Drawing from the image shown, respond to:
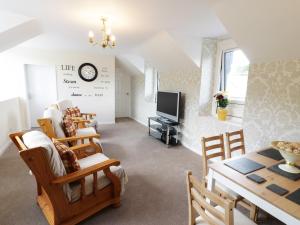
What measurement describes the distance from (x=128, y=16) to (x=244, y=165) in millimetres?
2264

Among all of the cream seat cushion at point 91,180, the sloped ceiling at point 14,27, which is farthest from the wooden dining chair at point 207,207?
the sloped ceiling at point 14,27

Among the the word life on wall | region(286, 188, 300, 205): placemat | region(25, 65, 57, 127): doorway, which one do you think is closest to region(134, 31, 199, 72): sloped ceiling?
the the word life on wall

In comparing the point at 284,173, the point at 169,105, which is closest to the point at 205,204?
the point at 284,173

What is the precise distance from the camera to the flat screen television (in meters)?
3.72

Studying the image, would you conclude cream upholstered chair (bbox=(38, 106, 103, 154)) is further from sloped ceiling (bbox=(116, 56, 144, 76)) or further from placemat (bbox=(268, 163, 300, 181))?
sloped ceiling (bbox=(116, 56, 144, 76))

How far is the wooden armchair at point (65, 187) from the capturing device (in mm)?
1327

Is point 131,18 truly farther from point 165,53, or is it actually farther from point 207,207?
point 207,207

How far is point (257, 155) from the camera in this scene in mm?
1687

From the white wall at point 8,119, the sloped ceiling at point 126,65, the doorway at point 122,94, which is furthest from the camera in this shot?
the doorway at point 122,94

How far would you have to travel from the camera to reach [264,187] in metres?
1.17

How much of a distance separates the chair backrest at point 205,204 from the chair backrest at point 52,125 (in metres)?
1.99

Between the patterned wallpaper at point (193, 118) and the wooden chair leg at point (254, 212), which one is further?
the patterned wallpaper at point (193, 118)

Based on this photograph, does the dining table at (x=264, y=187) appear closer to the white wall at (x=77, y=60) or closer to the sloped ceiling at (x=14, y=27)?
the sloped ceiling at (x=14, y=27)

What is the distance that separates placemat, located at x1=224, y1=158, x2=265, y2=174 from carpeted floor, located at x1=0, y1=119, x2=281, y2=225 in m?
0.75
